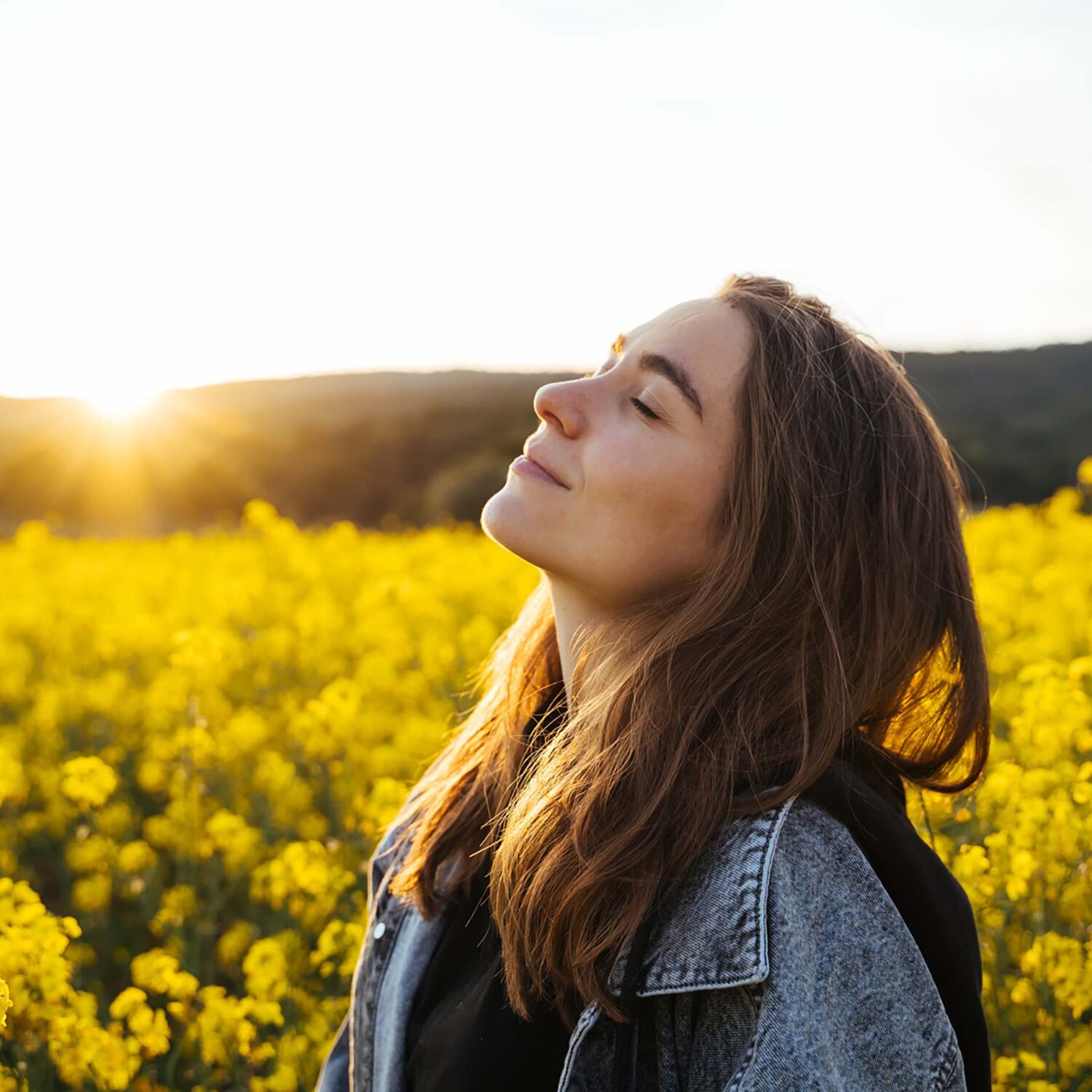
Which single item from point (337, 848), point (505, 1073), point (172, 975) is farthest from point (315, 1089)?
point (505, 1073)

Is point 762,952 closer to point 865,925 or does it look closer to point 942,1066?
point 865,925

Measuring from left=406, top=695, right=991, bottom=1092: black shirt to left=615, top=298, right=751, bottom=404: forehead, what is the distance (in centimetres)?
60

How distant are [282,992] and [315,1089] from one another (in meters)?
0.24

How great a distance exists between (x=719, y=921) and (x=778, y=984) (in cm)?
10

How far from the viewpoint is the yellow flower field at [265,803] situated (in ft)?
7.37

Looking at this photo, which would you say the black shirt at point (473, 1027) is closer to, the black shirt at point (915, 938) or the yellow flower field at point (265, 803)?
the black shirt at point (915, 938)

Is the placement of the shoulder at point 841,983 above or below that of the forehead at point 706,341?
below

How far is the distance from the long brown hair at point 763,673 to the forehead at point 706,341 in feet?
0.09

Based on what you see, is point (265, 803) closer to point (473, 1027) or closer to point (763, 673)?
point (473, 1027)

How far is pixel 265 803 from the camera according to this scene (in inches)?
155

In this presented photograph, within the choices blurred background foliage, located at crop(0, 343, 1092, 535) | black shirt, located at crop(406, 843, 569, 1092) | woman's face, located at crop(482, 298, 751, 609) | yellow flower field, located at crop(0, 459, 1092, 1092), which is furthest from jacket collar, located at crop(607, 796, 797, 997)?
blurred background foliage, located at crop(0, 343, 1092, 535)

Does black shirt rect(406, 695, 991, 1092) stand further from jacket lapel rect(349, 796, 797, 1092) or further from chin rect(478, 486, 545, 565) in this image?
chin rect(478, 486, 545, 565)

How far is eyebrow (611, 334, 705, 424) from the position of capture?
1594 millimetres

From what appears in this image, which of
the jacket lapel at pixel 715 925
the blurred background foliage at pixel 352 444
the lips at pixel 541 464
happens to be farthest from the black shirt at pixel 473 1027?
the blurred background foliage at pixel 352 444
